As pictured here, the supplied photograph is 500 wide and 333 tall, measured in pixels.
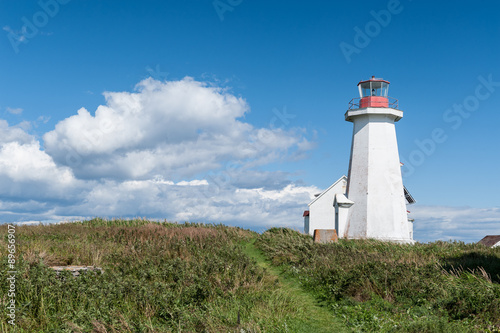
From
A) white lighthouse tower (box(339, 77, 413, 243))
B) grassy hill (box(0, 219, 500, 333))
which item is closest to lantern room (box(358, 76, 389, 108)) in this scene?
white lighthouse tower (box(339, 77, 413, 243))

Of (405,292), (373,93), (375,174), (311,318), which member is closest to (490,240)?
(375,174)

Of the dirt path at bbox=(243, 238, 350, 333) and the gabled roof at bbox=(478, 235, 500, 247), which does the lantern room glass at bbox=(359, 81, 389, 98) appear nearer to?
the dirt path at bbox=(243, 238, 350, 333)

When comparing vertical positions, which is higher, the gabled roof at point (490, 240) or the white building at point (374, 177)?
the white building at point (374, 177)

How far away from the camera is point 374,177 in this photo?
25047 millimetres

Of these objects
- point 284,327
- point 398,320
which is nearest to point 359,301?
point 398,320

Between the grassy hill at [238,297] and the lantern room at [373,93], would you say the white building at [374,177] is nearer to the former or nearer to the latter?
the lantern room at [373,93]

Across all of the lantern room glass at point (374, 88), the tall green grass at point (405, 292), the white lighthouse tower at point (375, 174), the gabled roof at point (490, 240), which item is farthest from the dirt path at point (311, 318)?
the gabled roof at point (490, 240)

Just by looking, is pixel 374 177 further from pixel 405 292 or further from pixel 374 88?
pixel 405 292

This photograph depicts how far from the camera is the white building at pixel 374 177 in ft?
81.2

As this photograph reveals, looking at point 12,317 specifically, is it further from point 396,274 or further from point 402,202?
point 402,202

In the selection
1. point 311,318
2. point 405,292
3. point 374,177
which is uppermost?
point 374,177

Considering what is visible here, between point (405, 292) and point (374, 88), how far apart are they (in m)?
19.4

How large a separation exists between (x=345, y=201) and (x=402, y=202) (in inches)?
143

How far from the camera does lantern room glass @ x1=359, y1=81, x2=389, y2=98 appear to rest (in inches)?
1037
